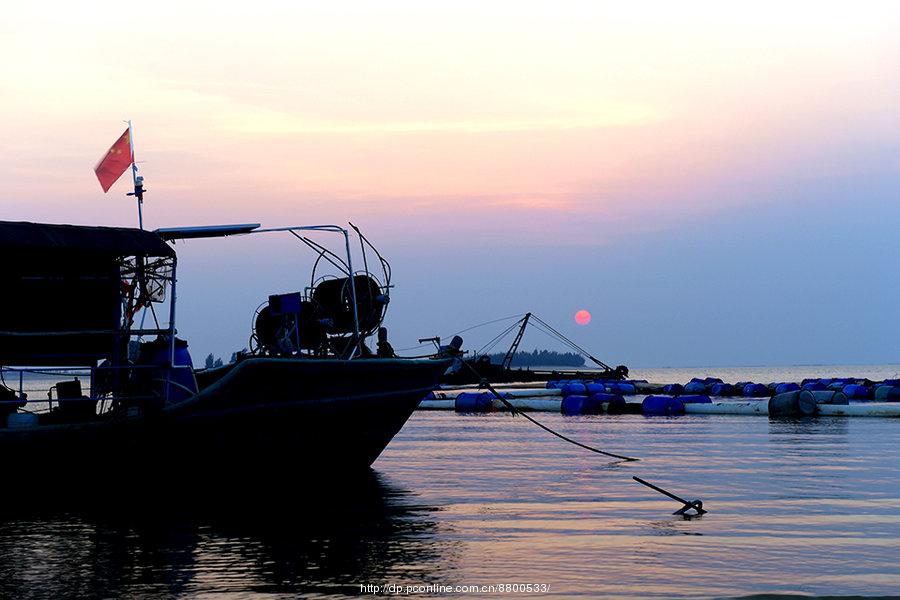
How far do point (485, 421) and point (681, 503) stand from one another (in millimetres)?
33728

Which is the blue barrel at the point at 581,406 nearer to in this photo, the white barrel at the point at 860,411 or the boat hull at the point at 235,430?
the white barrel at the point at 860,411

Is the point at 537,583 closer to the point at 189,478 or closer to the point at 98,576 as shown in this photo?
the point at 98,576

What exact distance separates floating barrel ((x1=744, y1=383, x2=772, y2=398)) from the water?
170ft

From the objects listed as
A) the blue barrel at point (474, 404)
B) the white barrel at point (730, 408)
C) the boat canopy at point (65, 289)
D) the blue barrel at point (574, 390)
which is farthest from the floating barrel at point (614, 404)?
the boat canopy at point (65, 289)

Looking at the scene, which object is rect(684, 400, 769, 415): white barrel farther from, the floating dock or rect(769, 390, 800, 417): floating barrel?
rect(769, 390, 800, 417): floating barrel

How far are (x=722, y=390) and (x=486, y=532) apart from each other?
69.4 metres

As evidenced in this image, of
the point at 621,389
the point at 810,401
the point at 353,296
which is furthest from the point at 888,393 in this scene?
the point at 353,296

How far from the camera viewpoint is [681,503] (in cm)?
1914

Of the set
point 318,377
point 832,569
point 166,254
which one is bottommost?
point 832,569

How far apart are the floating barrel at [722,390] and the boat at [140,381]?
63.9m

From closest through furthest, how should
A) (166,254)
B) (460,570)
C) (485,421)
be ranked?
1. (460,570)
2. (166,254)
3. (485,421)

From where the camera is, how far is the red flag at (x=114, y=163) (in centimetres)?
2230

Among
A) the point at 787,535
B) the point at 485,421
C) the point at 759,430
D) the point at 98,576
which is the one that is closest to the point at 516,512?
the point at 787,535

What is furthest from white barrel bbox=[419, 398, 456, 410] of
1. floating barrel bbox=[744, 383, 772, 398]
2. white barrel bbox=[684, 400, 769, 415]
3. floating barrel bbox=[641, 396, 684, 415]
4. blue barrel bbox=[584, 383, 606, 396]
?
floating barrel bbox=[744, 383, 772, 398]
